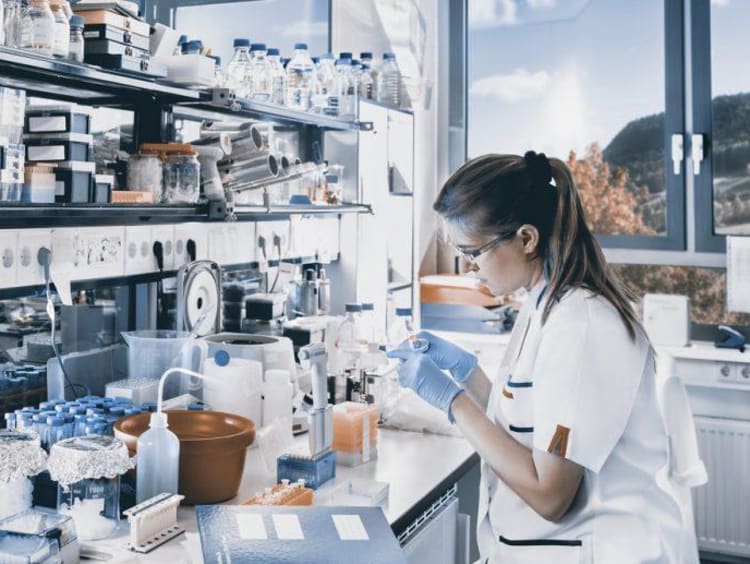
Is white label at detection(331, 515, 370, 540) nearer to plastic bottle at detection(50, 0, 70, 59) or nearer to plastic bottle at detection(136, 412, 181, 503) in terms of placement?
plastic bottle at detection(136, 412, 181, 503)

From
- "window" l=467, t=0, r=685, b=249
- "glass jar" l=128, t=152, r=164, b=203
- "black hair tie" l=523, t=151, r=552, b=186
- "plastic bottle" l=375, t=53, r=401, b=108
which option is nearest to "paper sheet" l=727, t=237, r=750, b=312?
"window" l=467, t=0, r=685, b=249

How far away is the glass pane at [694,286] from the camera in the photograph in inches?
149

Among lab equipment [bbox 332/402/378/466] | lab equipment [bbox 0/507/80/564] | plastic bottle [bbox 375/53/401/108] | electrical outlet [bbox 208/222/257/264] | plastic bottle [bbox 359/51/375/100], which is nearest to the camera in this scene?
lab equipment [bbox 0/507/80/564]

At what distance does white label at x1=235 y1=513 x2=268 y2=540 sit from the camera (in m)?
1.30

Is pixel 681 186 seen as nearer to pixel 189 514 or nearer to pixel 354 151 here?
pixel 354 151

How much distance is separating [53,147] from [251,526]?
3.22ft

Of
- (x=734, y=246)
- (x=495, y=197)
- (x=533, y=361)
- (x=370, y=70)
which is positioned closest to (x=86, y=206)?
(x=495, y=197)

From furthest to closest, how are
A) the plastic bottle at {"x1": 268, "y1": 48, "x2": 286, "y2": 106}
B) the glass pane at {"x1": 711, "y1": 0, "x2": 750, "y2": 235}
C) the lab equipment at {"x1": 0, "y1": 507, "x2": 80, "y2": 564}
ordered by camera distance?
1. the glass pane at {"x1": 711, "y1": 0, "x2": 750, "y2": 235}
2. the plastic bottle at {"x1": 268, "y1": 48, "x2": 286, "y2": 106}
3. the lab equipment at {"x1": 0, "y1": 507, "x2": 80, "y2": 564}

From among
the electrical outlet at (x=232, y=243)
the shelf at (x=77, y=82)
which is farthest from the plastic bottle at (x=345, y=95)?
the shelf at (x=77, y=82)

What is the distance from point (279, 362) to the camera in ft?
7.34

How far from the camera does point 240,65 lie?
2631 mm

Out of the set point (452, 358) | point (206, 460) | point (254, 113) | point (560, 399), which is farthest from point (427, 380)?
point (254, 113)

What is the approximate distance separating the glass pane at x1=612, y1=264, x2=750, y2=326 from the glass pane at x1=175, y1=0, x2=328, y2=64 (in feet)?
6.13

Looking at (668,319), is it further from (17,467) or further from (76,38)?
(17,467)
